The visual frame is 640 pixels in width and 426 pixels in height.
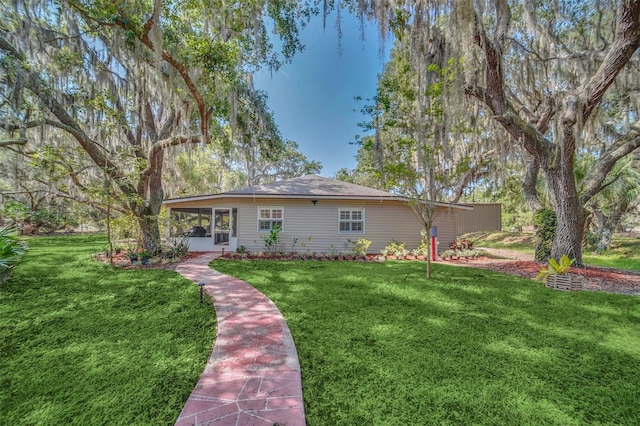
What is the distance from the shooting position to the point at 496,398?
199 cm

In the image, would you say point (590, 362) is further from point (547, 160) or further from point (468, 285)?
point (547, 160)

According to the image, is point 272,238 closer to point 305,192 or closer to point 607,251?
point 305,192

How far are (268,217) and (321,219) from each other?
84.8 inches

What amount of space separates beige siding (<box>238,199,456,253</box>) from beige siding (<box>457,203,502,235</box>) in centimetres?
1066

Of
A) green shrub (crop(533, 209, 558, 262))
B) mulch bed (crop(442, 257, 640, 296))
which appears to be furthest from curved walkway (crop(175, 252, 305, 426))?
green shrub (crop(533, 209, 558, 262))

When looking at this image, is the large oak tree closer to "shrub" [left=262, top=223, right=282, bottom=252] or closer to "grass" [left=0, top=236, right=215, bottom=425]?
"grass" [left=0, top=236, right=215, bottom=425]

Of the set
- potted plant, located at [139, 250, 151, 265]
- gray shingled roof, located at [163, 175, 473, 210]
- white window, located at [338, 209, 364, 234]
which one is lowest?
potted plant, located at [139, 250, 151, 265]

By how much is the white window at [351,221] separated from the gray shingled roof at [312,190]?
798 mm

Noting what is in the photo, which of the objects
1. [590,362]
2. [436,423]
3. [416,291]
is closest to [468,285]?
[416,291]

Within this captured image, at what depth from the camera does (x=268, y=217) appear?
10.1 m

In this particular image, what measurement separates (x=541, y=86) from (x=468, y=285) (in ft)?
25.3

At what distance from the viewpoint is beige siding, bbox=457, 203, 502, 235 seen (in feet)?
63.6

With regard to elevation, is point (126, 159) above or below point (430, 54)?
below

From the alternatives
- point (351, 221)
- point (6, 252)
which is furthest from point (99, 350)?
point (351, 221)
